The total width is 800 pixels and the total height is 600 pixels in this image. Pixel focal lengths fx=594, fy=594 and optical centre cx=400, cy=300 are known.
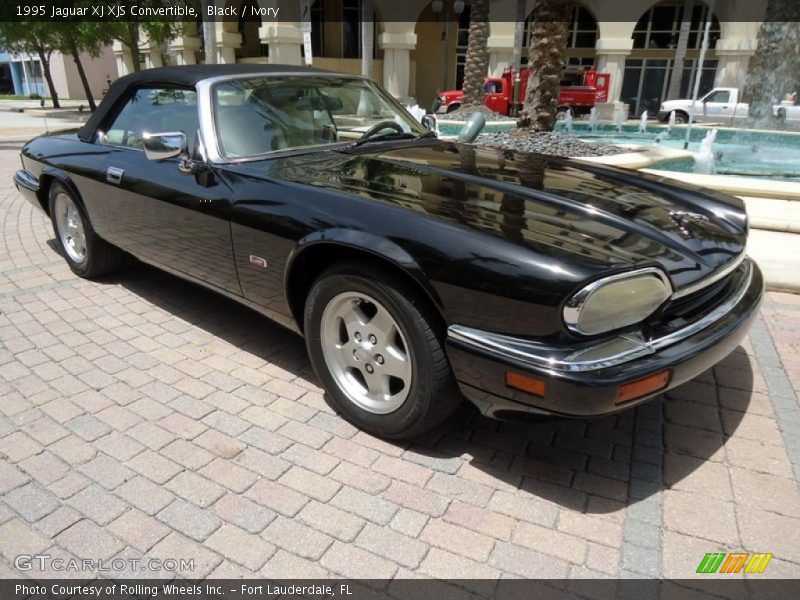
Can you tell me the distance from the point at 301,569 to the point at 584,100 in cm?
2286

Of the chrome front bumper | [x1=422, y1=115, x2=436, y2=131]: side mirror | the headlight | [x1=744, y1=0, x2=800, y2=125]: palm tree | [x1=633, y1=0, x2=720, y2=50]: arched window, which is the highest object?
[x1=633, y1=0, x2=720, y2=50]: arched window

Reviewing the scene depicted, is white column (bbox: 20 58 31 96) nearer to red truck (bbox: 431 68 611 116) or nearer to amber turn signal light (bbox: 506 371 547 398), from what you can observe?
red truck (bbox: 431 68 611 116)

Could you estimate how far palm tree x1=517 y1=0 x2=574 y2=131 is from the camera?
890 centimetres

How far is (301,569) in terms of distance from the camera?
6.64 ft

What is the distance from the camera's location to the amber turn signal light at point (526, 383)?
6.70 ft

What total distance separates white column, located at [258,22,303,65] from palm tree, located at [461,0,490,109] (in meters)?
7.32

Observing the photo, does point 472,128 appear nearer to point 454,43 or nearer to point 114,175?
point 114,175

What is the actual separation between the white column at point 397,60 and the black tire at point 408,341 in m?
24.1

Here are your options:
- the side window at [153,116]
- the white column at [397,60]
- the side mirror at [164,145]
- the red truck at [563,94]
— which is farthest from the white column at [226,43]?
the side mirror at [164,145]

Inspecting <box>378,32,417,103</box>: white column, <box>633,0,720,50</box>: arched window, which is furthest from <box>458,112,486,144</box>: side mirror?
<box>633,0,720,50</box>: arched window

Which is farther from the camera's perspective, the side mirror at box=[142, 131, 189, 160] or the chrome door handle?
the chrome door handle

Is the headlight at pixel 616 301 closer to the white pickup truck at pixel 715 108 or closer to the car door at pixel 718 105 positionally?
the white pickup truck at pixel 715 108

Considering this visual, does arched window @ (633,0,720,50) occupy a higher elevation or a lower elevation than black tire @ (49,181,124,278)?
higher

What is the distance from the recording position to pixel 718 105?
2058 centimetres
